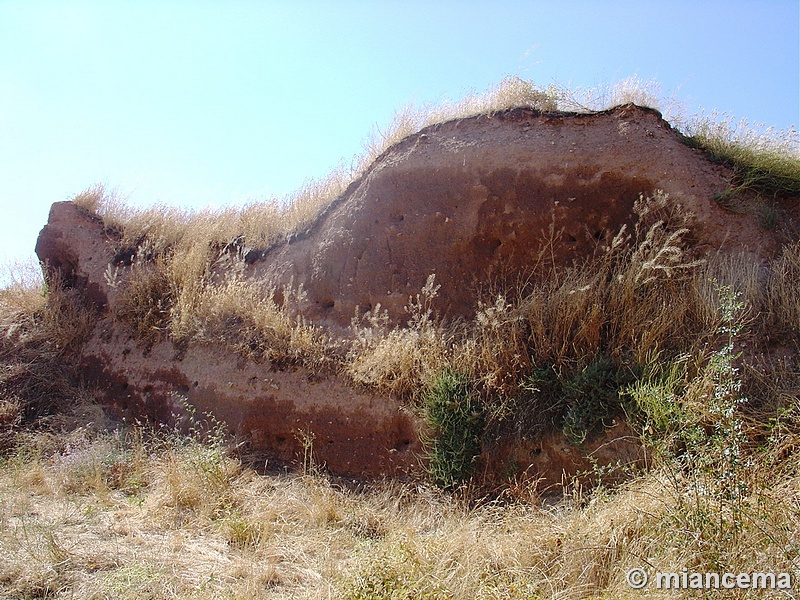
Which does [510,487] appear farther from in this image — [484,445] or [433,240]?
[433,240]

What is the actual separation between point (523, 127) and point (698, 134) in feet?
7.49

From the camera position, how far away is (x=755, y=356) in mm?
5395

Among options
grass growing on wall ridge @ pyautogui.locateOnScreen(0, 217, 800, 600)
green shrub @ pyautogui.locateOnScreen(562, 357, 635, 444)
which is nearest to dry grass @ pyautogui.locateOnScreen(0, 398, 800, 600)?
grass growing on wall ridge @ pyautogui.locateOnScreen(0, 217, 800, 600)

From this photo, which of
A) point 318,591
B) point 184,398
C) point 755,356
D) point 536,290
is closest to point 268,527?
point 318,591

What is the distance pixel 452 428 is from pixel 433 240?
2.80 meters

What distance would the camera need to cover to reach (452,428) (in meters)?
5.95

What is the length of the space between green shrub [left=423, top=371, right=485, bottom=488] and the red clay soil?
0.94 ft

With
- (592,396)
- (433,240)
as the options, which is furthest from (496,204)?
(592,396)

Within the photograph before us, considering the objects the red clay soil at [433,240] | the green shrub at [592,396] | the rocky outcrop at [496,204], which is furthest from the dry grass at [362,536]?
the rocky outcrop at [496,204]

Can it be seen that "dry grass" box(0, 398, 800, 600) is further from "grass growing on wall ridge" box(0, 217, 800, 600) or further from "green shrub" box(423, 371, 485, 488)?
"green shrub" box(423, 371, 485, 488)

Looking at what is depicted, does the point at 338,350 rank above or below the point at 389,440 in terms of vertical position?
above

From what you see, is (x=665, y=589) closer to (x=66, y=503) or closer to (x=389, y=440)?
(x=389, y=440)

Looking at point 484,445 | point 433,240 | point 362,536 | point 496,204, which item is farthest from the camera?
point 433,240

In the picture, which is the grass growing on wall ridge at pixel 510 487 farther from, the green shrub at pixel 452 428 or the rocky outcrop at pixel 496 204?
the rocky outcrop at pixel 496 204
